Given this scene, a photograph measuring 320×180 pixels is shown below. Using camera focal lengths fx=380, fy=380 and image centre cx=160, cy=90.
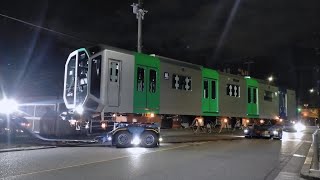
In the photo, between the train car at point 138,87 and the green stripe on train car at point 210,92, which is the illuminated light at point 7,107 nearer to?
the train car at point 138,87

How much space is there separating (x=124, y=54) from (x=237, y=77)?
1243 cm

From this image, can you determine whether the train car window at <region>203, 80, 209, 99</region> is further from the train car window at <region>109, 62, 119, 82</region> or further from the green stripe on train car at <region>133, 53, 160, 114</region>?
the train car window at <region>109, 62, 119, 82</region>

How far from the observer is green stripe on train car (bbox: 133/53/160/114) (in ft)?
60.6

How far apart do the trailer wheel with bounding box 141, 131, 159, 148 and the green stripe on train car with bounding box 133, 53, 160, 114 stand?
3.78 feet

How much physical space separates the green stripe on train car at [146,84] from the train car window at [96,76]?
6.44ft

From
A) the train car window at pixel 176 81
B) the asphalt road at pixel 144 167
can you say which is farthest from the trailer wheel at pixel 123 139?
the train car window at pixel 176 81

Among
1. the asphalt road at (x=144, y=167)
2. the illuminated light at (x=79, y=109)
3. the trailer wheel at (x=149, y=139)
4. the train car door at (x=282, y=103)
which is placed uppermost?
the train car door at (x=282, y=103)

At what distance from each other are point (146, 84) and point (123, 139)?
2.95 m

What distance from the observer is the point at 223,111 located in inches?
1029

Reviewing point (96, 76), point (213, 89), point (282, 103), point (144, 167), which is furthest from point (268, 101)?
point (144, 167)

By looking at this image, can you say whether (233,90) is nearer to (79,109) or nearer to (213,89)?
(213,89)

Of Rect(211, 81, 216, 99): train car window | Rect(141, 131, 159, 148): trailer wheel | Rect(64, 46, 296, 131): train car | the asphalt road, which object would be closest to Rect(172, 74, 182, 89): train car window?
Rect(64, 46, 296, 131): train car

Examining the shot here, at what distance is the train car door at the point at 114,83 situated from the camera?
17281 mm

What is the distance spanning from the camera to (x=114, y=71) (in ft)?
57.4
